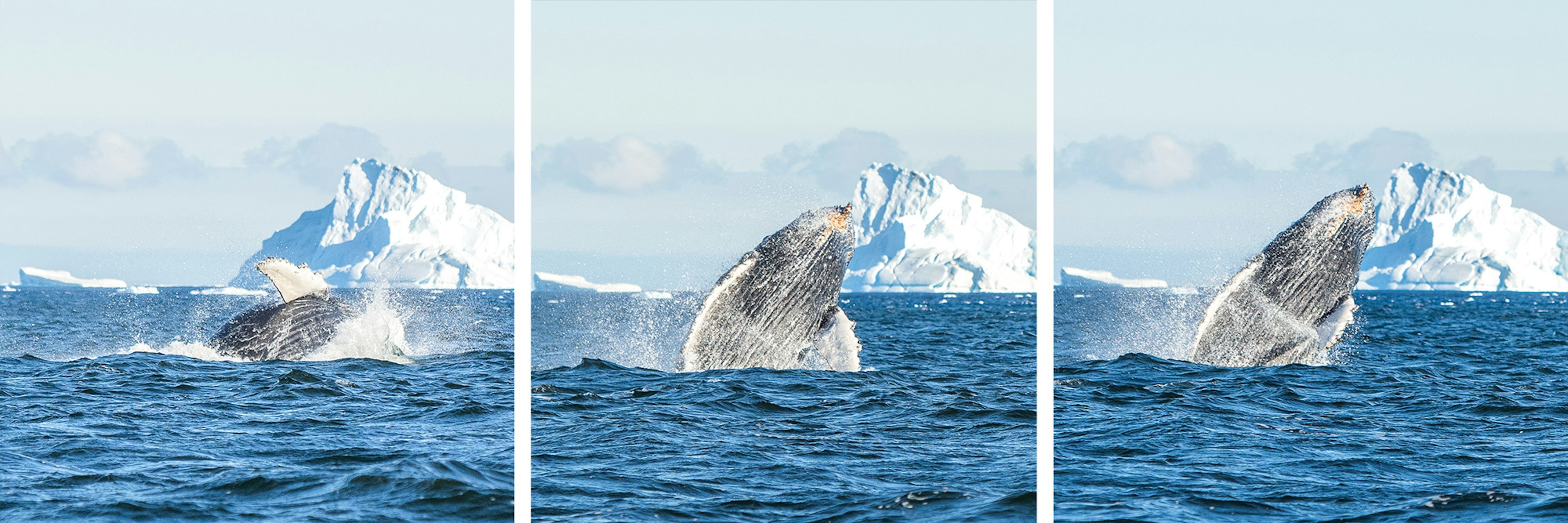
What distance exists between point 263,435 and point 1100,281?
7123 cm

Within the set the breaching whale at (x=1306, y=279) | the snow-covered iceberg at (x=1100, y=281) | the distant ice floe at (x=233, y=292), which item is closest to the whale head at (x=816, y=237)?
the breaching whale at (x=1306, y=279)

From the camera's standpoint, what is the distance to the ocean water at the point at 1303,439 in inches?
251

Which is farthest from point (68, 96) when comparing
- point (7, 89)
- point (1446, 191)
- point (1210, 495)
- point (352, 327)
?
point (1446, 191)

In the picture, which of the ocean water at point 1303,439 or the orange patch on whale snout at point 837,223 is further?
the orange patch on whale snout at point 837,223

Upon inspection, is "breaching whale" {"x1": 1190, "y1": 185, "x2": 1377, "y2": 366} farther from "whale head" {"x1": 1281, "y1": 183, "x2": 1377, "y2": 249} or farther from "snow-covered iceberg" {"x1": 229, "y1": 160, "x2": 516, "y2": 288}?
"snow-covered iceberg" {"x1": 229, "y1": 160, "x2": 516, "y2": 288}

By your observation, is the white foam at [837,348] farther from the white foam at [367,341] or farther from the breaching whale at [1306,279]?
the white foam at [367,341]

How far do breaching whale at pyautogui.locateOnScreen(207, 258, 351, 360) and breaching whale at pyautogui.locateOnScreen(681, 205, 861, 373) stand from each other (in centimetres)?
436

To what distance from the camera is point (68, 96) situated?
65.6 meters

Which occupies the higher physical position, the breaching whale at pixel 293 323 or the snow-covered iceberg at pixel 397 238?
the snow-covered iceberg at pixel 397 238

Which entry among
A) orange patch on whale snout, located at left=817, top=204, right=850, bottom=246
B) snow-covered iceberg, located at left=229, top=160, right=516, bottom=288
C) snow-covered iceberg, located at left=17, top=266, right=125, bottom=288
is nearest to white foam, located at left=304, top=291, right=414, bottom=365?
orange patch on whale snout, located at left=817, top=204, right=850, bottom=246

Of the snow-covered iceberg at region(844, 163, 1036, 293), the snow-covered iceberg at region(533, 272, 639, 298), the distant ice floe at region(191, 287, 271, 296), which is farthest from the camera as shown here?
the snow-covered iceberg at region(533, 272, 639, 298)

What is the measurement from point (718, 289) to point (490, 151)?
6881 cm

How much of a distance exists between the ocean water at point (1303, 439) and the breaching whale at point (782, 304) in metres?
2.21

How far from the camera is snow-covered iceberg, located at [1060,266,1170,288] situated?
72.8 meters
